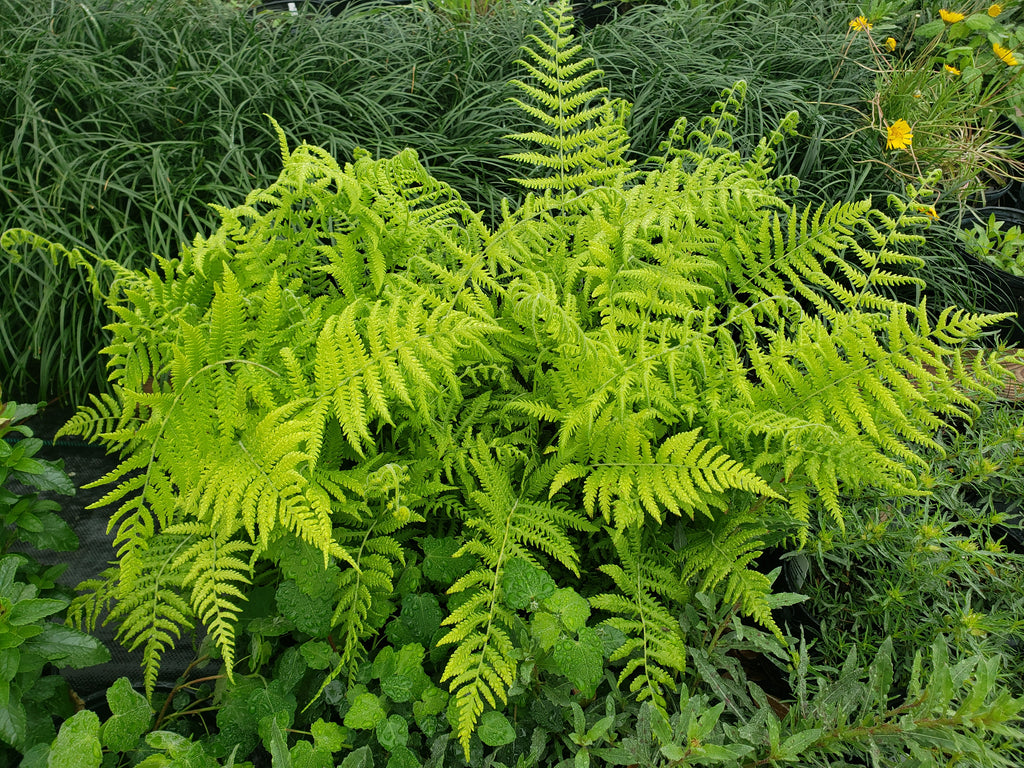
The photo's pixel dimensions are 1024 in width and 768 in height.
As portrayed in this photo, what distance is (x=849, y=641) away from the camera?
52.7 inches

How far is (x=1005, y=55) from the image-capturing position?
9.07ft

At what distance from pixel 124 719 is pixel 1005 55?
3.67 metres

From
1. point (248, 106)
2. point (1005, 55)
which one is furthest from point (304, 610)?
point (1005, 55)

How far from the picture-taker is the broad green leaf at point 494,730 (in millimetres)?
962

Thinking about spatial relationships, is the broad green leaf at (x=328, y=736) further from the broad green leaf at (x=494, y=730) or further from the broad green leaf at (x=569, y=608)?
the broad green leaf at (x=569, y=608)

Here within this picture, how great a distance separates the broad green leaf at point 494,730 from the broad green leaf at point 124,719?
51 centimetres

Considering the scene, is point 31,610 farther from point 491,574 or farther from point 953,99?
point 953,99

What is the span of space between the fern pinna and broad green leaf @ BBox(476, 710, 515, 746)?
2 centimetres

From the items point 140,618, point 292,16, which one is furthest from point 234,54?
point 140,618

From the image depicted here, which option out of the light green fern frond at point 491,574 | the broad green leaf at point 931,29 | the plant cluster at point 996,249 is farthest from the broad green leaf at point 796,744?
the broad green leaf at point 931,29

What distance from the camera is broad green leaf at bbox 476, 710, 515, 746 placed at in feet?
3.16

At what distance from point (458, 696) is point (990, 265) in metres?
2.78

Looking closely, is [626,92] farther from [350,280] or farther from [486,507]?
[486,507]

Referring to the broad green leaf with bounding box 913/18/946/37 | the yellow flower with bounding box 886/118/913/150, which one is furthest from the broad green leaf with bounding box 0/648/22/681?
the broad green leaf with bounding box 913/18/946/37
